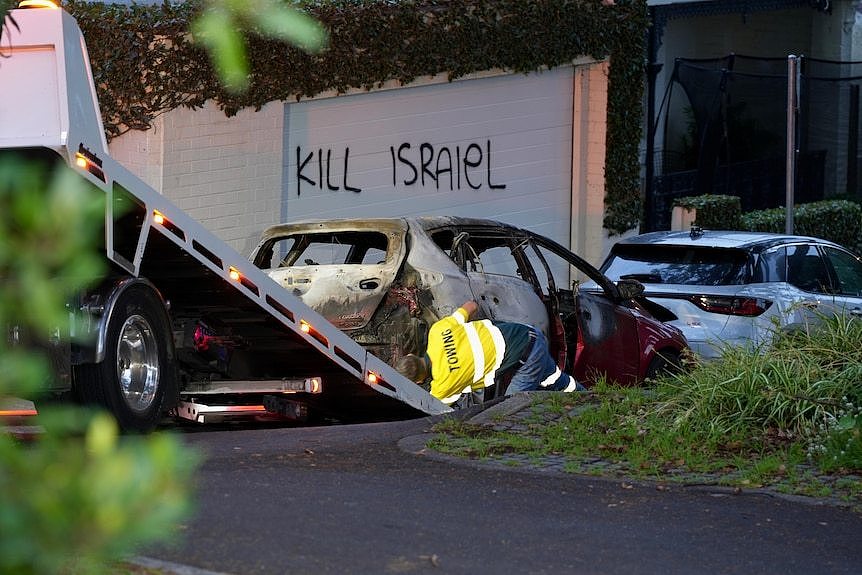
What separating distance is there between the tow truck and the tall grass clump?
175 cm

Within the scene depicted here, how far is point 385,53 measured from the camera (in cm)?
1573

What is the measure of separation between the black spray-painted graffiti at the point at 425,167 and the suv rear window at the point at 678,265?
3.80m

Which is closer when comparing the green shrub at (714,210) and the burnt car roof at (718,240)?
the burnt car roof at (718,240)

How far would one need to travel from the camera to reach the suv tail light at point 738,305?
12062 millimetres

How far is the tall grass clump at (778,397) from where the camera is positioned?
836cm

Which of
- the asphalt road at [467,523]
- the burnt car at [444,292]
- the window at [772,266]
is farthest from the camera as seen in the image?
the window at [772,266]

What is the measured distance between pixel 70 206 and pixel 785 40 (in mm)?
26431

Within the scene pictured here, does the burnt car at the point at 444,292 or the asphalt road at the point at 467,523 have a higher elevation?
the burnt car at the point at 444,292

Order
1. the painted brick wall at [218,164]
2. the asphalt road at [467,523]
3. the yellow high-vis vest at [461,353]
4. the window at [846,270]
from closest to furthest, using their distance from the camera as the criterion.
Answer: the asphalt road at [467,523]
the yellow high-vis vest at [461,353]
the window at [846,270]
the painted brick wall at [218,164]

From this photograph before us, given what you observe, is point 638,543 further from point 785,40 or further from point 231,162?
point 785,40

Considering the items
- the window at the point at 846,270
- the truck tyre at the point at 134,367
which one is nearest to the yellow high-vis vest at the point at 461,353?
the truck tyre at the point at 134,367

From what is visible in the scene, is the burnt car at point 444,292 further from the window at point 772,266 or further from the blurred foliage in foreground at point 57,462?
the blurred foliage in foreground at point 57,462

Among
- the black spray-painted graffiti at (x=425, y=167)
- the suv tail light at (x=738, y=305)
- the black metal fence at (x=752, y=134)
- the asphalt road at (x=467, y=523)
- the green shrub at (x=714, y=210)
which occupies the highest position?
the black metal fence at (x=752, y=134)

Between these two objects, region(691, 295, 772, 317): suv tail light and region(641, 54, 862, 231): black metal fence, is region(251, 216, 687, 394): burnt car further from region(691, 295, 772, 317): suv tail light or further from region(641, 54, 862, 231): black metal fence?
region(641, 54, 862, 231): black metal fence
